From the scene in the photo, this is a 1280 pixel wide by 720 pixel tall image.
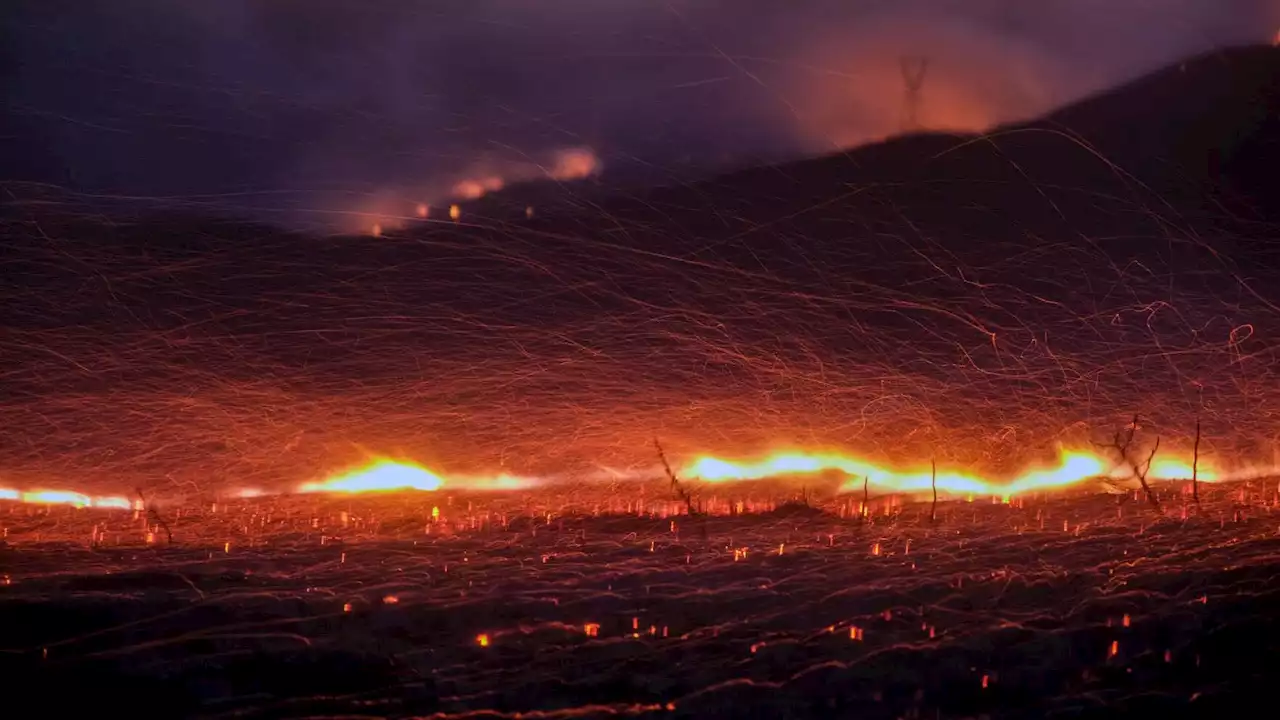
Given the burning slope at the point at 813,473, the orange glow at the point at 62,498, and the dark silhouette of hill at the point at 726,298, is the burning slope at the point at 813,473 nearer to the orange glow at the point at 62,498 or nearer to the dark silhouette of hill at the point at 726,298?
the orange glow at the point at 62,498

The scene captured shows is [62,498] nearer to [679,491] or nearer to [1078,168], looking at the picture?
[679,491]

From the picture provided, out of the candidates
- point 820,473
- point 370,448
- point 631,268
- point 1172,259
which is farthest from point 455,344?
point 1172,259

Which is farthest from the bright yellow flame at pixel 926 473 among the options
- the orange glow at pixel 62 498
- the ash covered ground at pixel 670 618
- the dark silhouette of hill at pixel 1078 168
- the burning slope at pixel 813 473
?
the orange glow at pixel 62 498

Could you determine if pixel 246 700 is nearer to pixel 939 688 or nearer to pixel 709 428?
pixel 939 688

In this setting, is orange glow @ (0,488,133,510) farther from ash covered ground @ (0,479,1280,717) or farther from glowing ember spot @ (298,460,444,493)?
ash covered ground @ (0,479,1280,717)

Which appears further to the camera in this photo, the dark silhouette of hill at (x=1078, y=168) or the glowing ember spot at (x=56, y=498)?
the dark silhouette of hill at (x=1078, y=168)

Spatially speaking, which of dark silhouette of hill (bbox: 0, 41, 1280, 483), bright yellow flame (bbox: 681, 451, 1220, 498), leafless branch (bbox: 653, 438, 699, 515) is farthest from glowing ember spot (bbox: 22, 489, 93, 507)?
bright yellow flame (bbox: 681, 451, 1220, 498)

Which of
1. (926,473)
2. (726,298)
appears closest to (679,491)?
(926,473)
